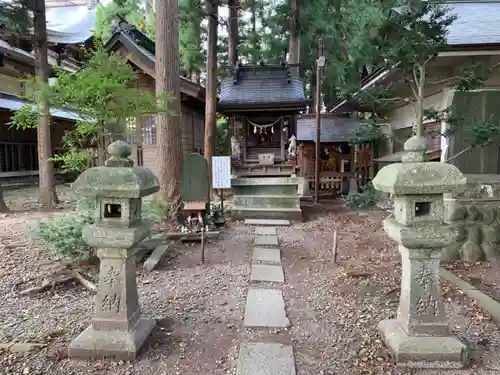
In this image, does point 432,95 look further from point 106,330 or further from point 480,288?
point 106,330

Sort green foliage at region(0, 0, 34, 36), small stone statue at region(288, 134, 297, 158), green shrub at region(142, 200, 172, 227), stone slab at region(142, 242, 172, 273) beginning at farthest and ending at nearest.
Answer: small stone statue at region(288, 134, 297, 158) < green foliage at region(0, 0, 34, 36) < green shrub at region(142, 200, 172, 227) < stone slab at region(142, 242, 172, 273)

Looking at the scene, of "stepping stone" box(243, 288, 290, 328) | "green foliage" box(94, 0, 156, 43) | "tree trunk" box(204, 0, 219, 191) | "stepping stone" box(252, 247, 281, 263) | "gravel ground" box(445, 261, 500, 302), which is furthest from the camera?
"green foliage" box(94, 0, 156, 43)

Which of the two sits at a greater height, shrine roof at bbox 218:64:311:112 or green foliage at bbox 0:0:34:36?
green foliage at bbox 0:0:34:36

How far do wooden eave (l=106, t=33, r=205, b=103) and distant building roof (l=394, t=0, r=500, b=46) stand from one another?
741 cm

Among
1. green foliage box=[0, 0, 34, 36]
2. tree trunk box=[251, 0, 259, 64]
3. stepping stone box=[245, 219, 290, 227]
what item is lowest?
stepping stone box=[245, 219, 290, 227]

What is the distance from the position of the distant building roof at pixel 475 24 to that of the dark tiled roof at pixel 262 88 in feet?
16.9

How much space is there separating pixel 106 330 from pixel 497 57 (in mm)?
7515

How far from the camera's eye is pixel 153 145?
12.5 meters

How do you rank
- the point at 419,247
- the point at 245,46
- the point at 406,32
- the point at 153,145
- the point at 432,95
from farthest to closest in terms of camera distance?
the point at 245,46, the point at 153,145, the point at 432,95, the point at 406,32, the point at 419,247

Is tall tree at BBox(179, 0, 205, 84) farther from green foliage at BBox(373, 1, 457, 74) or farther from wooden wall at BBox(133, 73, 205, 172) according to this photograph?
green foliage at BBox(373, 1, 457, 74)

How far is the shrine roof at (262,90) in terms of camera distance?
12.2 metres

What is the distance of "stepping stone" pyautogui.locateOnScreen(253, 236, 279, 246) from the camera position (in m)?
6.72

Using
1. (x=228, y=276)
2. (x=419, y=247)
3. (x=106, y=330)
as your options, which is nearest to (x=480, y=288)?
(x=419, y=247)

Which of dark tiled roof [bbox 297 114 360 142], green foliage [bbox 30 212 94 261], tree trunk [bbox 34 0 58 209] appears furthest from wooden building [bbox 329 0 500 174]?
tree trunk [bbox 34 0 58 209]
